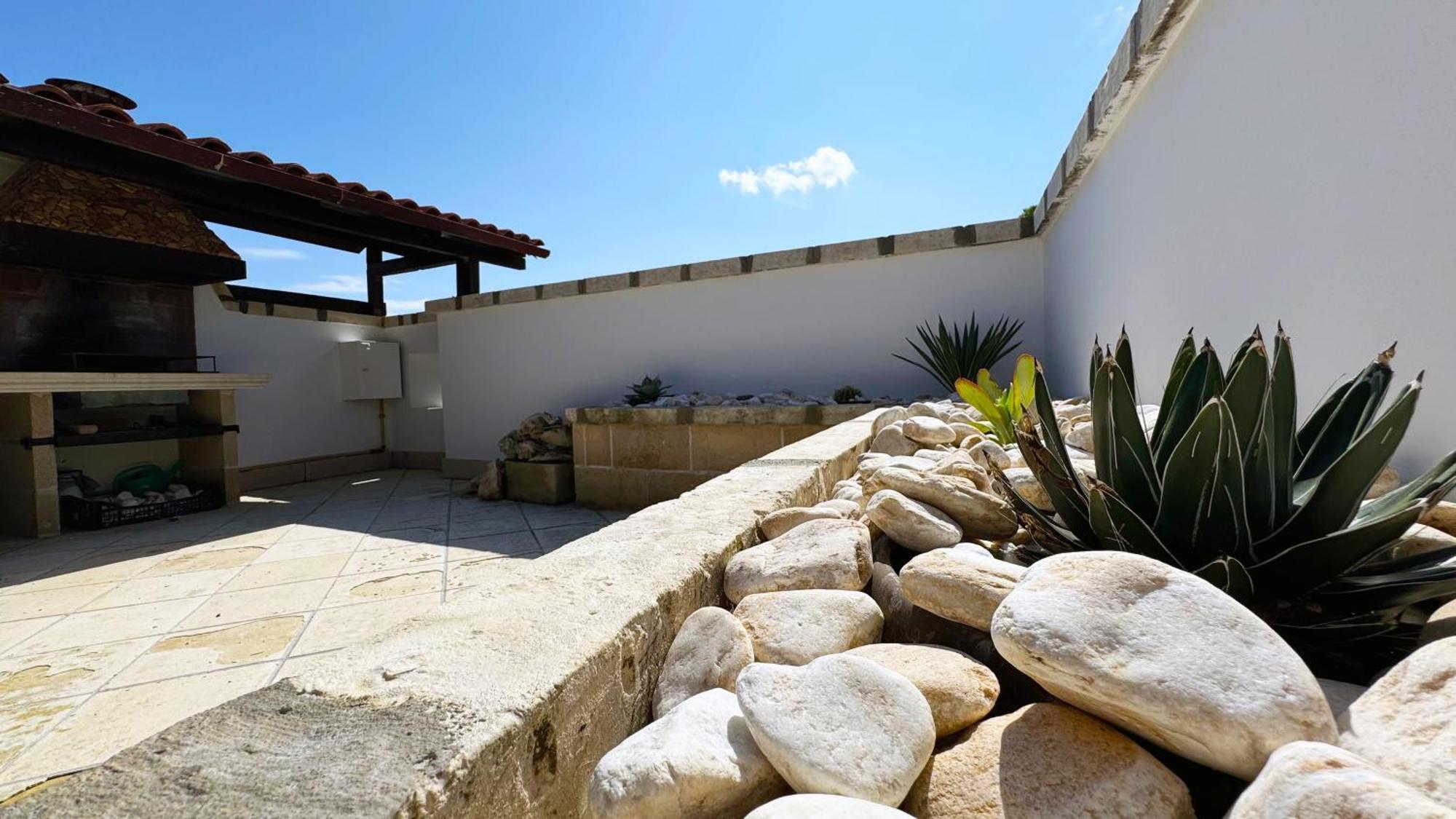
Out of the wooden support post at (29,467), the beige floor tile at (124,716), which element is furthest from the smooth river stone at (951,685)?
the wooden support post at (29,467)

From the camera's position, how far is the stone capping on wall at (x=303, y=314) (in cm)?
588

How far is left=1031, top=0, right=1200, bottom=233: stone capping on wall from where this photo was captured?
1747mm

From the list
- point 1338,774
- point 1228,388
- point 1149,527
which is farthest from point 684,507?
point 1338,774

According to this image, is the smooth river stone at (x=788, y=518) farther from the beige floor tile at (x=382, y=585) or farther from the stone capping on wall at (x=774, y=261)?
the stone capping on wall at (x=774, y=261)

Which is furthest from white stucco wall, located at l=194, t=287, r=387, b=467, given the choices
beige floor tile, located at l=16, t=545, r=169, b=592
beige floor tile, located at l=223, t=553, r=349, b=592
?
beige floor tile, located at l=223, t=553, r=349, b=592

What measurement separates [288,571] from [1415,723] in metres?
4.00

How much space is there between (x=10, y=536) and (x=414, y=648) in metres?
5.95

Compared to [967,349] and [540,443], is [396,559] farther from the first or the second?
[967,349]

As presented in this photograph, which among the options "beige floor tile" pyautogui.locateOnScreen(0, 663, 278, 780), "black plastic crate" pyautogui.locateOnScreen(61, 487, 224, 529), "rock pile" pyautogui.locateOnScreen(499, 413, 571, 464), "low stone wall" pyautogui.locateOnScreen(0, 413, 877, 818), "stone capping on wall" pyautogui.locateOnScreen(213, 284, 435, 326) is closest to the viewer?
"low stone wall" pyautogui.locateOnScreen(0, 413, 877, 818)

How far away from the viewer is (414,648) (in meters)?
0.69

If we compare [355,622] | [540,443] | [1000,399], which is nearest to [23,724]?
[355,622]

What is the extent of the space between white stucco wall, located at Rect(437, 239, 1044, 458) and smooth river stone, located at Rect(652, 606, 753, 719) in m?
4.01

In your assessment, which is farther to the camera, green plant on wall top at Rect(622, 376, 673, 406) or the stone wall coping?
green plant on wall top at Rect(622, 376, 673, 406)

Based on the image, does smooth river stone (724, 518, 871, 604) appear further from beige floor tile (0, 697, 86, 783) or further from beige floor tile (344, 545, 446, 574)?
beige floor tile (344, 545, 446, 574)
